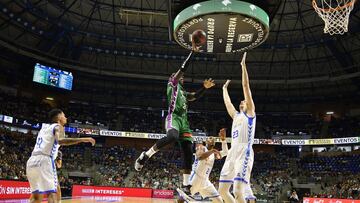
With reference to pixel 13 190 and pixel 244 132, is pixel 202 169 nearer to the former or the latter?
pixel 244 132

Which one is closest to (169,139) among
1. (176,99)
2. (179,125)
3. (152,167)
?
(179,125)

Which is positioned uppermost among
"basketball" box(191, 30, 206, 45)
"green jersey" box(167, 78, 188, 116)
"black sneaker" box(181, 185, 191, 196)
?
"basketball" box(191, 30, 206, 45)

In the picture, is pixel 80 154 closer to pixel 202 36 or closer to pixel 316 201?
pixel 316 201

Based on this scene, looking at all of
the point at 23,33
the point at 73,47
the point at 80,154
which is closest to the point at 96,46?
the point at 73,47

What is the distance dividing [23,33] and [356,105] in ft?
102

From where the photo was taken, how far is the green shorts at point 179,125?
647cm

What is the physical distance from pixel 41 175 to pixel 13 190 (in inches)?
364

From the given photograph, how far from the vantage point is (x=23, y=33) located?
29.0 meters

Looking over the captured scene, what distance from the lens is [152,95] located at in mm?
38469

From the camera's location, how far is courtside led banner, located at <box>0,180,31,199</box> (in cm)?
1297

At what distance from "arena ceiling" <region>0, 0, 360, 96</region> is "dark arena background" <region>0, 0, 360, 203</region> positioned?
0.33 feet

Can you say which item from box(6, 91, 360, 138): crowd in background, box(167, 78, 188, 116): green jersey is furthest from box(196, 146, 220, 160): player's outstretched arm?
box(6, 91, 360, 138): crowd in background

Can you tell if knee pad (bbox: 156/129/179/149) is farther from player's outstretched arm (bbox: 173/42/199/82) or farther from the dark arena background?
the dark arena background

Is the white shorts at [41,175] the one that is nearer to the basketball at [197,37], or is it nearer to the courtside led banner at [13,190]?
the basketball at [197,37]
